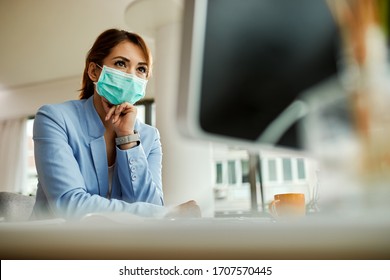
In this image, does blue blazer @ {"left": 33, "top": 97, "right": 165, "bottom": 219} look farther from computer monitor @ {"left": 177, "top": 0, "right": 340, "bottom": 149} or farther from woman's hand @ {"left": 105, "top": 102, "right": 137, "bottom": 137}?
computer monitor @ {"left": 177, "top": 0, "right": 340, "bottom": 149}

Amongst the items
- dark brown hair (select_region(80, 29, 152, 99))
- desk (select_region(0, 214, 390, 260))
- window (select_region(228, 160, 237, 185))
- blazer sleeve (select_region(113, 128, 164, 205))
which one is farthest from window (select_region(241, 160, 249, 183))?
dark brown hair (select_region(80, 29, 152, 99))

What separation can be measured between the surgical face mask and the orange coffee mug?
337 mm

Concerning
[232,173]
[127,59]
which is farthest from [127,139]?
[232,173]

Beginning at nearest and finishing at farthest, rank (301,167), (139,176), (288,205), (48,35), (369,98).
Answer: (369,98) → (301,167) → (288,205) → (139,176) → (48,35)

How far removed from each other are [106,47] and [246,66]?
0.50 m

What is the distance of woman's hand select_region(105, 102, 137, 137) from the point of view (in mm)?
697

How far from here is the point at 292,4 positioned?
0.30 metres

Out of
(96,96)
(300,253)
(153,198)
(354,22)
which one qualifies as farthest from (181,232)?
(96,96)

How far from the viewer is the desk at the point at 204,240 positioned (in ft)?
0.82

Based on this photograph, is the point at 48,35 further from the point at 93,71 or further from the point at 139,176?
the point at 139,176

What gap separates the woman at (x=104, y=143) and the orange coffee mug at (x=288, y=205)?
149 millimetres

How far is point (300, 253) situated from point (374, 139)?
12 centimetres

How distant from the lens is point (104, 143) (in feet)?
2.28

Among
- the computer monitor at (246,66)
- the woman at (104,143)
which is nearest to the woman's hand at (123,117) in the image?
the woman at (104,143)
